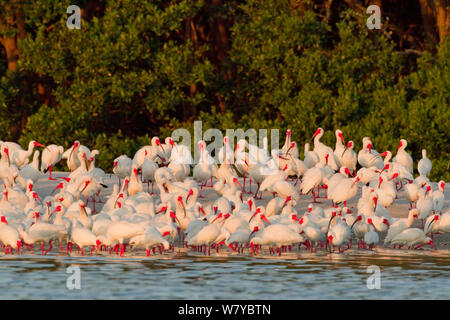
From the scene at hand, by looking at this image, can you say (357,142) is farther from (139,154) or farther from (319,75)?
(139,154)

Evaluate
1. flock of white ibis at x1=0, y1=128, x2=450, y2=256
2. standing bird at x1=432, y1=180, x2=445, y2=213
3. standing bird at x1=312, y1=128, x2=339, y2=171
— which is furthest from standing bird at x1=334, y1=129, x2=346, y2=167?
standing bird at x1=432, y1=180, x2=445, y2=213

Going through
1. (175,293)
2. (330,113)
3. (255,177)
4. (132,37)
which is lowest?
(175,293)

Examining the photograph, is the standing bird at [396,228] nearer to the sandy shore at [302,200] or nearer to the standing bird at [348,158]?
the sandy shore at [302,200]

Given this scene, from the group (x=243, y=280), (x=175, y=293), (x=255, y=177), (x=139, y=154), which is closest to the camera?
(x=175, y=293)

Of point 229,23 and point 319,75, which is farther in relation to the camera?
point 229,23

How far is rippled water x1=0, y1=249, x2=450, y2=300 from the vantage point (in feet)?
45.6

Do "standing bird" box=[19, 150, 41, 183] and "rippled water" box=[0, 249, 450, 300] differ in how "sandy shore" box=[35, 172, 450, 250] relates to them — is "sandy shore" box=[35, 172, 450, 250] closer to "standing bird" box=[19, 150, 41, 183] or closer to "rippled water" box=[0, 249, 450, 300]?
"standing bird" box=[19, 150, 41, 183]

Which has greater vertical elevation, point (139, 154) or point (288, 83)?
point (288, 83)

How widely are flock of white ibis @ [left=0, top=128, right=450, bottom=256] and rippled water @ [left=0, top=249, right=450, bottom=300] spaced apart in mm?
345

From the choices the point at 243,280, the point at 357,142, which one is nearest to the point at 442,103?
the point at 357,142

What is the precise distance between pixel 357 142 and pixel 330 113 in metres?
1.51

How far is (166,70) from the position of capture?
29.0 m

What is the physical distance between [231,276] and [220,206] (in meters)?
4.37

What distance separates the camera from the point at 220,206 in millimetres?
19516
